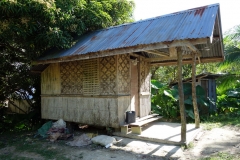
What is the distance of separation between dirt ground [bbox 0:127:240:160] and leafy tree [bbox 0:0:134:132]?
3303 mm

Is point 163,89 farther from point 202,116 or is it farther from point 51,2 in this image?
point 51,2

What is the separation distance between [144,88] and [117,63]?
85.0 inches

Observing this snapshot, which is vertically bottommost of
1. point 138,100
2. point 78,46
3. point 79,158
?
point 79,158

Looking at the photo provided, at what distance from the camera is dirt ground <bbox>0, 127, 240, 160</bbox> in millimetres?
4945

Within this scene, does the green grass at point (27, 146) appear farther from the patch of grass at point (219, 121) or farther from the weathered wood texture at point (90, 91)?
the patch of grass at point (219, 121)

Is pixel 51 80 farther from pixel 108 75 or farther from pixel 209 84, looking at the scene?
pixel 209 84

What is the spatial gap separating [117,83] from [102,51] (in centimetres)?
124

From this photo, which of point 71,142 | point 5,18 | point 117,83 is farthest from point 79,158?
point 5,18

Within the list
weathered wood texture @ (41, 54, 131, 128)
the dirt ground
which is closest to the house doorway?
weathered wood texture @ (41, 54, 131, 128)

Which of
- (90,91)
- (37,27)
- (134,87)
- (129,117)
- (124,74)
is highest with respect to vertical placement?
(37,27)

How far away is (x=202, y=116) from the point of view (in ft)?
30.6

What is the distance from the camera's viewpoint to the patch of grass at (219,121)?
25.5ft

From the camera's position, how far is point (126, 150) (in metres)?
5.41

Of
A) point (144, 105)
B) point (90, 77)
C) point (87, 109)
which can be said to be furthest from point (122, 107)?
point (144, 105)
